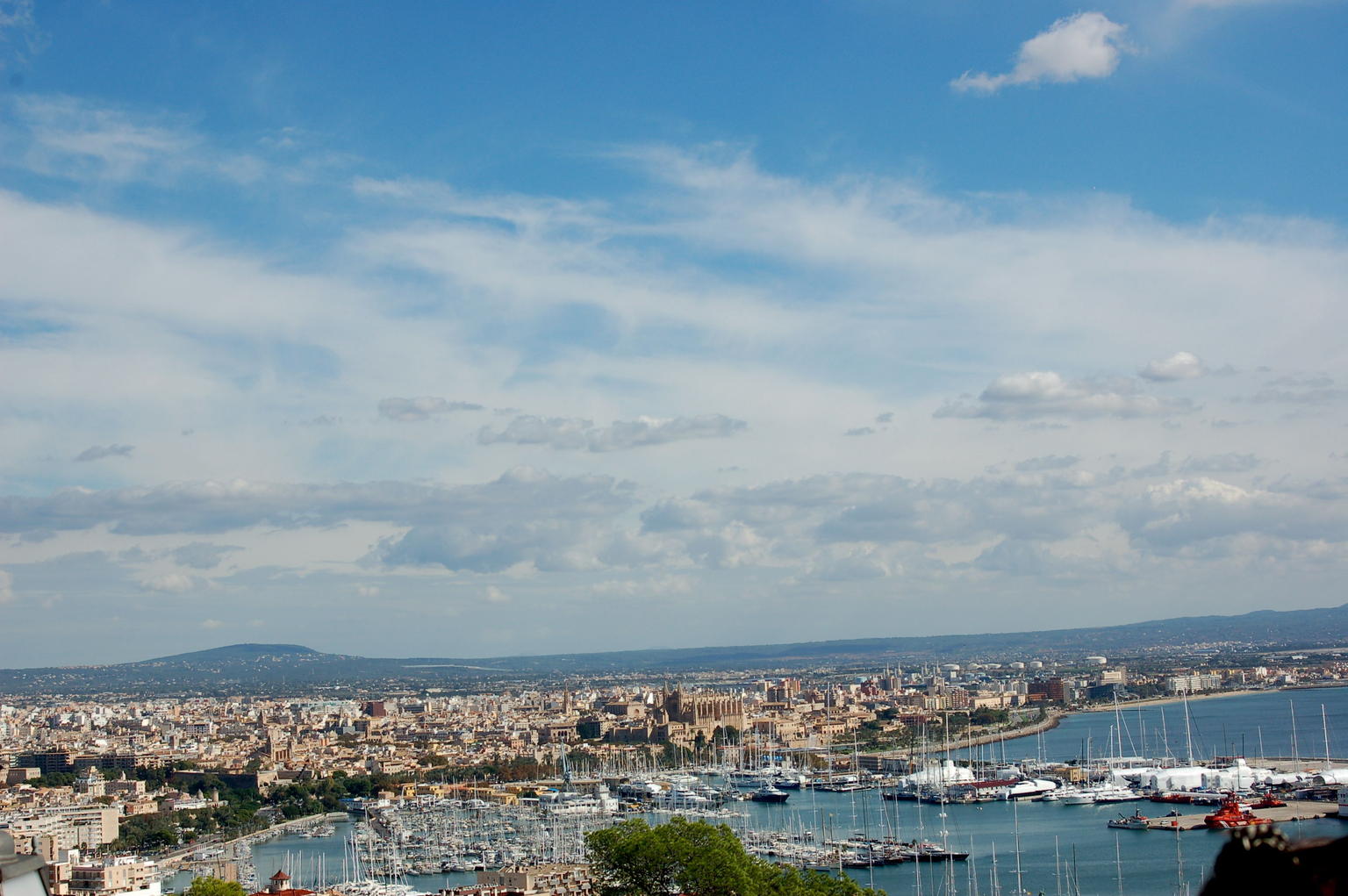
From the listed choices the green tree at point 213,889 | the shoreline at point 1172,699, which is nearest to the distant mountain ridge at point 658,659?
the shoreline at point 1172,699

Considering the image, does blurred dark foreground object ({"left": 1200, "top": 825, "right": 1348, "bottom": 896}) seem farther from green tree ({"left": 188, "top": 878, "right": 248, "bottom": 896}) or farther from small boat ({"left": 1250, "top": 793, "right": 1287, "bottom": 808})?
small boat ({"left": 1250, "top": 793, "right": 1287, "bottom": 808})

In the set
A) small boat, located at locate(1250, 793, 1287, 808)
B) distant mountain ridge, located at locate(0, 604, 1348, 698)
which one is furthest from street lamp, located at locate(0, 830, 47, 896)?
distant mountain ridge, located at locate(0, 604, 1348, 698)

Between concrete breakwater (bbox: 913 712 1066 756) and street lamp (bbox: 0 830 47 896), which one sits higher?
street lamp (bbox: 0 830 47 896)

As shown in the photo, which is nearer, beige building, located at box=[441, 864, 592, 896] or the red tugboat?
beige building, located at box=[441, 864, 592, 896]

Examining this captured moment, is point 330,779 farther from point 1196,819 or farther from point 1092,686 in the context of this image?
point 1092,686

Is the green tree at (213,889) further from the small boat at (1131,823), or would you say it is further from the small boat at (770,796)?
the small boat at (770,796)

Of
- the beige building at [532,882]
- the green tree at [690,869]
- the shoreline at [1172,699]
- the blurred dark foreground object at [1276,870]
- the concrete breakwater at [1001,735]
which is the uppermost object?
the blurred dark foreground object at [1276,870]

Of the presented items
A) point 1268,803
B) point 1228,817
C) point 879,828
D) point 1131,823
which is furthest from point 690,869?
point 1268,803

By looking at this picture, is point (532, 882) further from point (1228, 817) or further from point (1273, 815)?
point (1273, 815)
